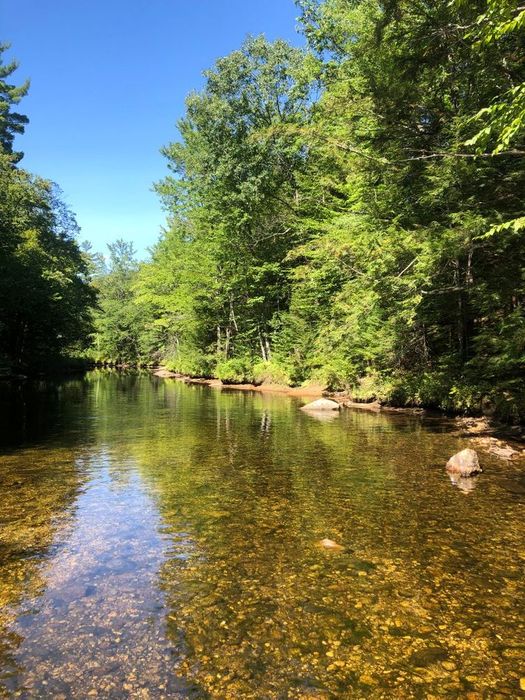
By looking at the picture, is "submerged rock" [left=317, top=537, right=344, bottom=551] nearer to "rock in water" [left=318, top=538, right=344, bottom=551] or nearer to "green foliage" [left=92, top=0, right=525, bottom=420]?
"rock in water" [left=318, top=538, right=344, bottom=551]

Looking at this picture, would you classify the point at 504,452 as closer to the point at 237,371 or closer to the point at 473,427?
the point at 473,427

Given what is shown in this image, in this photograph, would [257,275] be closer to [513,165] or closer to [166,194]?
[166,194]

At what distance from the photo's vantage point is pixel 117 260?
89.8 m

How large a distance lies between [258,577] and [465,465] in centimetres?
574

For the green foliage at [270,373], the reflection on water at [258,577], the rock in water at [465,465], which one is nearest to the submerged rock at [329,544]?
the reflection on water at [258,577]

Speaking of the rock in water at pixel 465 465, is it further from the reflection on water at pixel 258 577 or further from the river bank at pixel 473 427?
the river bank at pixel 473 427

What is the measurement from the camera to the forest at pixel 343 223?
12.8 meters

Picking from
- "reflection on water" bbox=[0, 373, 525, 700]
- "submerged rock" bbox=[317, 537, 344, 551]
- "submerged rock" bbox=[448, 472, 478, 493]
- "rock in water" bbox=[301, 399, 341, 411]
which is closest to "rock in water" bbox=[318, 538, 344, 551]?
"submerged rock" bbox=[317, 537, 344, 551]

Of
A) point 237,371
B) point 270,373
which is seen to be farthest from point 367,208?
point 237,371

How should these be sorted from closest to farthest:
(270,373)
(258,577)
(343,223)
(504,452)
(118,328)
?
(258,577) < (504,452) < (343,223) < (270,373) < (118,328)

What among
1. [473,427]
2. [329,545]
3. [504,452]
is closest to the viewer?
[329,545]

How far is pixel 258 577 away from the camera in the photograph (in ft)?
17.8

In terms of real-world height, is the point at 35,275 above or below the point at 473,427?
above

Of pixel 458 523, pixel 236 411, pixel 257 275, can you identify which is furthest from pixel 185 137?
pixel 458 523
